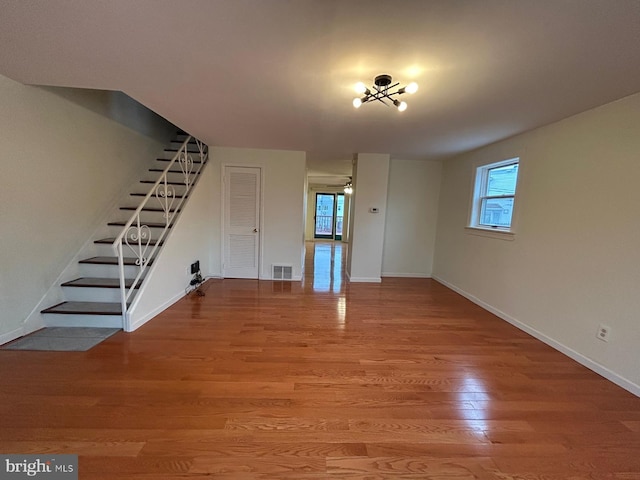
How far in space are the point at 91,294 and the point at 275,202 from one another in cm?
282

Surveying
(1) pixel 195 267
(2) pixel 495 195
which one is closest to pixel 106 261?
(1) pixel 195 267

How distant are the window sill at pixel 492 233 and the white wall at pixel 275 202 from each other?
2.88 m

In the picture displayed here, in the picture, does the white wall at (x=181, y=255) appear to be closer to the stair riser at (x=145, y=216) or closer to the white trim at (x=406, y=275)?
the stair riser at (x=145, y=216)

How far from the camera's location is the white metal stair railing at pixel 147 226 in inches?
101

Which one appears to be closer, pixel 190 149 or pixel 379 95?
pixel 379 95

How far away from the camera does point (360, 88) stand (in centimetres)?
209

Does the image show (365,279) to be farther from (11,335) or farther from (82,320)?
(11,335)

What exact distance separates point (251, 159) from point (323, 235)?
7265 mm

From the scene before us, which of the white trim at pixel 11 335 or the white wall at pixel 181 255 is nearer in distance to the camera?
the white trim at pixel 11 335

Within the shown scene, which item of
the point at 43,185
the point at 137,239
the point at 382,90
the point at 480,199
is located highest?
the point at 382,90

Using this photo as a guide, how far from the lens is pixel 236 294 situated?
154 inches

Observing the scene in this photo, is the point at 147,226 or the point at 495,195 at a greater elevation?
the point at 495,195

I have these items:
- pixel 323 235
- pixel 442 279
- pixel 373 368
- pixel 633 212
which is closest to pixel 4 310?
pixel 373 368

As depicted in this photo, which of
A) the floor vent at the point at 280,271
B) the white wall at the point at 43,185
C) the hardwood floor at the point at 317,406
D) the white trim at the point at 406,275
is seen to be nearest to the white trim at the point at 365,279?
the white trim at the point at 406,275
